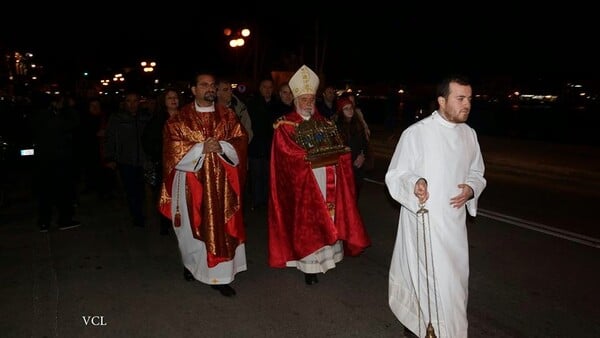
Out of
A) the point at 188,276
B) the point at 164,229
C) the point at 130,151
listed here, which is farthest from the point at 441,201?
the point at 130,151

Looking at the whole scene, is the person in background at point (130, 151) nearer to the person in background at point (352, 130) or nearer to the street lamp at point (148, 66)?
the person in background at point (352, 130)

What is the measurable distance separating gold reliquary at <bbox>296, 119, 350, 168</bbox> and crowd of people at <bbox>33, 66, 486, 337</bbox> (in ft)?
0.03

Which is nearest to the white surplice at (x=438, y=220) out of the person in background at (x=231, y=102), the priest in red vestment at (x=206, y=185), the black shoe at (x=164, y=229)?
the priest in red vestment at (x=206, y=185)

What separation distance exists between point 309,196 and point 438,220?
71.6 inches

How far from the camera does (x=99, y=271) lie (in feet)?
18.4

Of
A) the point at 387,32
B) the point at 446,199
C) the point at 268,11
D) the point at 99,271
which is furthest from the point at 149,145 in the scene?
the point at 387,32

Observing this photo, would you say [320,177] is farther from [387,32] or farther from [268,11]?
[387,32]

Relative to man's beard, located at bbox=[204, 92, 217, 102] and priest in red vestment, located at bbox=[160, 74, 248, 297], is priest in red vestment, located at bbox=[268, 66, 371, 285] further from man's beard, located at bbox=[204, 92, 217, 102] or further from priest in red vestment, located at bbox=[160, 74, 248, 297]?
man's beard, located at bbox=[204, 92, 217, 102]

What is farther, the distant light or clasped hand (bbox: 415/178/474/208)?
the distant light

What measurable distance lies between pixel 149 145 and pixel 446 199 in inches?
170

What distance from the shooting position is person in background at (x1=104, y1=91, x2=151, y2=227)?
7.51 metres

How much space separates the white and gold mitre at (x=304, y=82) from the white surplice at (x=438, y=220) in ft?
5.84

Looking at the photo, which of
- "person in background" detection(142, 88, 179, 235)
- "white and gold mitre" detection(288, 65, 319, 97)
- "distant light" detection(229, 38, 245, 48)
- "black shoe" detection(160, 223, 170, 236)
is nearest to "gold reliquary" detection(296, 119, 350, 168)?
"white and gold mitre" detection(288, 65, 319, 97)

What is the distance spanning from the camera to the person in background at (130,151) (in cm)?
751
